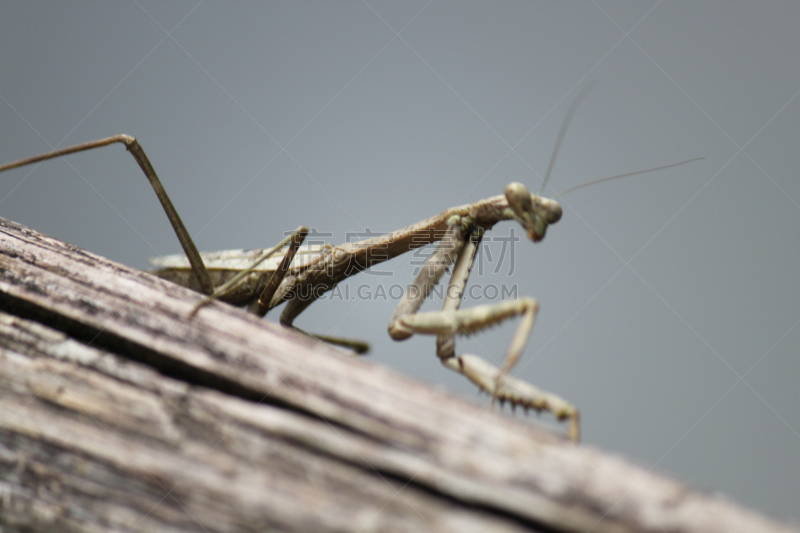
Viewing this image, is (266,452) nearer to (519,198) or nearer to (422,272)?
(422,272)

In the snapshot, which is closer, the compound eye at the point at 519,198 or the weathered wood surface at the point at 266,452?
the weathered wood surface at the point at 266,452

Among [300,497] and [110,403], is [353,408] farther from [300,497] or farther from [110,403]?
[110,403]

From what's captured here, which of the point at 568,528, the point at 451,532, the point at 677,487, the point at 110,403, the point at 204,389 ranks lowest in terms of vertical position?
the point at 110,403

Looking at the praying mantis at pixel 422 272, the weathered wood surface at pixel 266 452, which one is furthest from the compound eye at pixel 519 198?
the weathered wood surface at pixel 266 452

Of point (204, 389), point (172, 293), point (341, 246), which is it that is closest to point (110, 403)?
point (204, 389)

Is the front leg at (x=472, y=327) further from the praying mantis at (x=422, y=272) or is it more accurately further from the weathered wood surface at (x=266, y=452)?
the weathered wood surface at (x=266, y=452)

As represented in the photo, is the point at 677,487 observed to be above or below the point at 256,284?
above

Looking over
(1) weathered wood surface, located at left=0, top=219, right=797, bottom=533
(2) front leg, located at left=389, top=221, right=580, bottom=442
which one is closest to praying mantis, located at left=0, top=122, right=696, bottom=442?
(2) front leg, located at left=389, top=221, right=580, bottom=442
